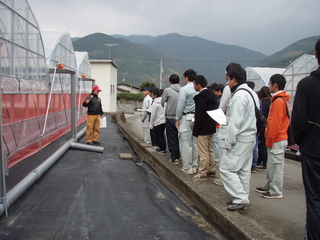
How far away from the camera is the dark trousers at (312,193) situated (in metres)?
2.55

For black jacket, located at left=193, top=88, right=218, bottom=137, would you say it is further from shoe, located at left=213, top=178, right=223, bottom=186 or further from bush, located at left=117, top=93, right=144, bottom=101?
bush, located at left=117, top=93, right=144, bottom=101

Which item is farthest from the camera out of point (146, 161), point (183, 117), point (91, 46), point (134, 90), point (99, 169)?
point (91, 46)

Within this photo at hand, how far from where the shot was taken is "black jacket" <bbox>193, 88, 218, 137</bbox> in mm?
5078

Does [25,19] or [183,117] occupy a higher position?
[25,19]

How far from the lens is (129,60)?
13388 centimetres

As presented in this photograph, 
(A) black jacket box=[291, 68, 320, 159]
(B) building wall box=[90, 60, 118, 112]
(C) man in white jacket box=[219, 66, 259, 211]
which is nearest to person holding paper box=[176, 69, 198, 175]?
(C) man in white jacket box=[219, 66, 259, 211]

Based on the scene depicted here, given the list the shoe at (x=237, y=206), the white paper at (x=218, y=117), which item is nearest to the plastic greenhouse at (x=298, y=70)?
the white paper at (x=218, y=117)

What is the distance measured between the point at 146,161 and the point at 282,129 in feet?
13.6

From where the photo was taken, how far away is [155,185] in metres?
5.19

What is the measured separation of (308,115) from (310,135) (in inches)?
6.9

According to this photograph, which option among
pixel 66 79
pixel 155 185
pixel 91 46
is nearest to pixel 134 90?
pixel 66 79

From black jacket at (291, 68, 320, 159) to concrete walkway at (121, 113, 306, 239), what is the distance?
0.95 meters

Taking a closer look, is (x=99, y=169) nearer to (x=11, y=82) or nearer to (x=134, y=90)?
(x=11, y=82)

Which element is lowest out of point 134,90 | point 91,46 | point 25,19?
point 134,90
